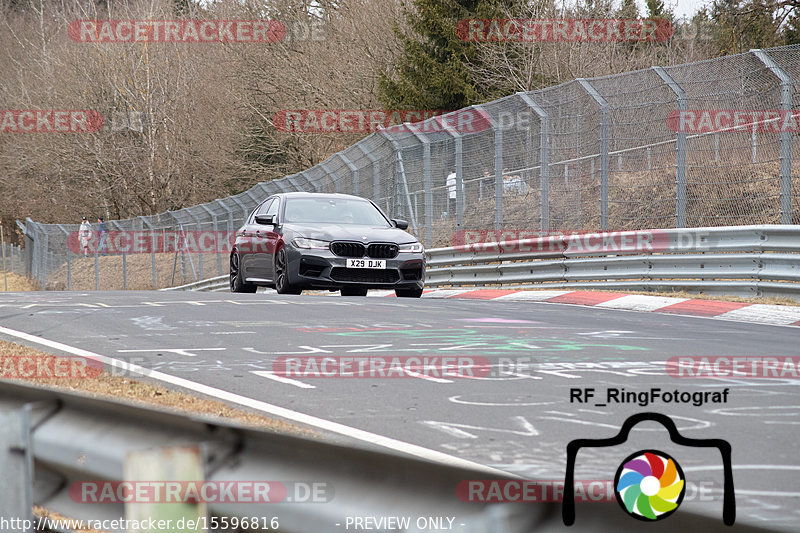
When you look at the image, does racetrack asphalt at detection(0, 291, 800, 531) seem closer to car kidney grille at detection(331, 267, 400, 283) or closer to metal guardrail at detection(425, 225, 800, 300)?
car kidney grille at detection(331, 267, 400, 283)

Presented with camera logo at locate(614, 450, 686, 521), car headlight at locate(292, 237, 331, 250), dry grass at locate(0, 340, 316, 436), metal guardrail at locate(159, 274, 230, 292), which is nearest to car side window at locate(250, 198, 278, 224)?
car headlight at locate(292, 237, 331, 250)

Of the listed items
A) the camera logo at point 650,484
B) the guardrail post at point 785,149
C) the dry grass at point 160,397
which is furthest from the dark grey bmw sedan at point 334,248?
the camera logo at point 650,484

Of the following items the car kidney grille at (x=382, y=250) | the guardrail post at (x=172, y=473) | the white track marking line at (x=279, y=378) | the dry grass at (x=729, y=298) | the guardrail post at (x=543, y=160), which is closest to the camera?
the guardrail post at (x=172, y=473)

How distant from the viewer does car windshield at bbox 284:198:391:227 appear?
15.6 meters

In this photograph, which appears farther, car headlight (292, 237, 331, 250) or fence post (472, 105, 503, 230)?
fence post (472, 105, 503, 230)

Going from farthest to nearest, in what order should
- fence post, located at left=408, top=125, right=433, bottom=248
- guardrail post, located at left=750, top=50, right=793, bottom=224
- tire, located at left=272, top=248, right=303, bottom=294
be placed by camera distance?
1. fence post, located at left=408, top=125, right=433, bottom=248
2. tire, located at left=272, top=248, right=303, bottom=294
3. guardrail post, located at left=750, top=50, right=793, bottom=224

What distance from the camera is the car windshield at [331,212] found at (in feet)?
51.0

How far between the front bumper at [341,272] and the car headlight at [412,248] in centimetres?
5

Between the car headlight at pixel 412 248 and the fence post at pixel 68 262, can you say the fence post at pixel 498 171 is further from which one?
the fence post at pixel 68 262

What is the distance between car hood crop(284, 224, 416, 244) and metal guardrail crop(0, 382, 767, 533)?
11217 millimetres

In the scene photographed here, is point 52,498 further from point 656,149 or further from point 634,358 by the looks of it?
point 656,149

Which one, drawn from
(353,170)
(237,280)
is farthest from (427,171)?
(237,280)

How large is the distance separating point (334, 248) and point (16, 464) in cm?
1130

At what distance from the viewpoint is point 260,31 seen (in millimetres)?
43000
